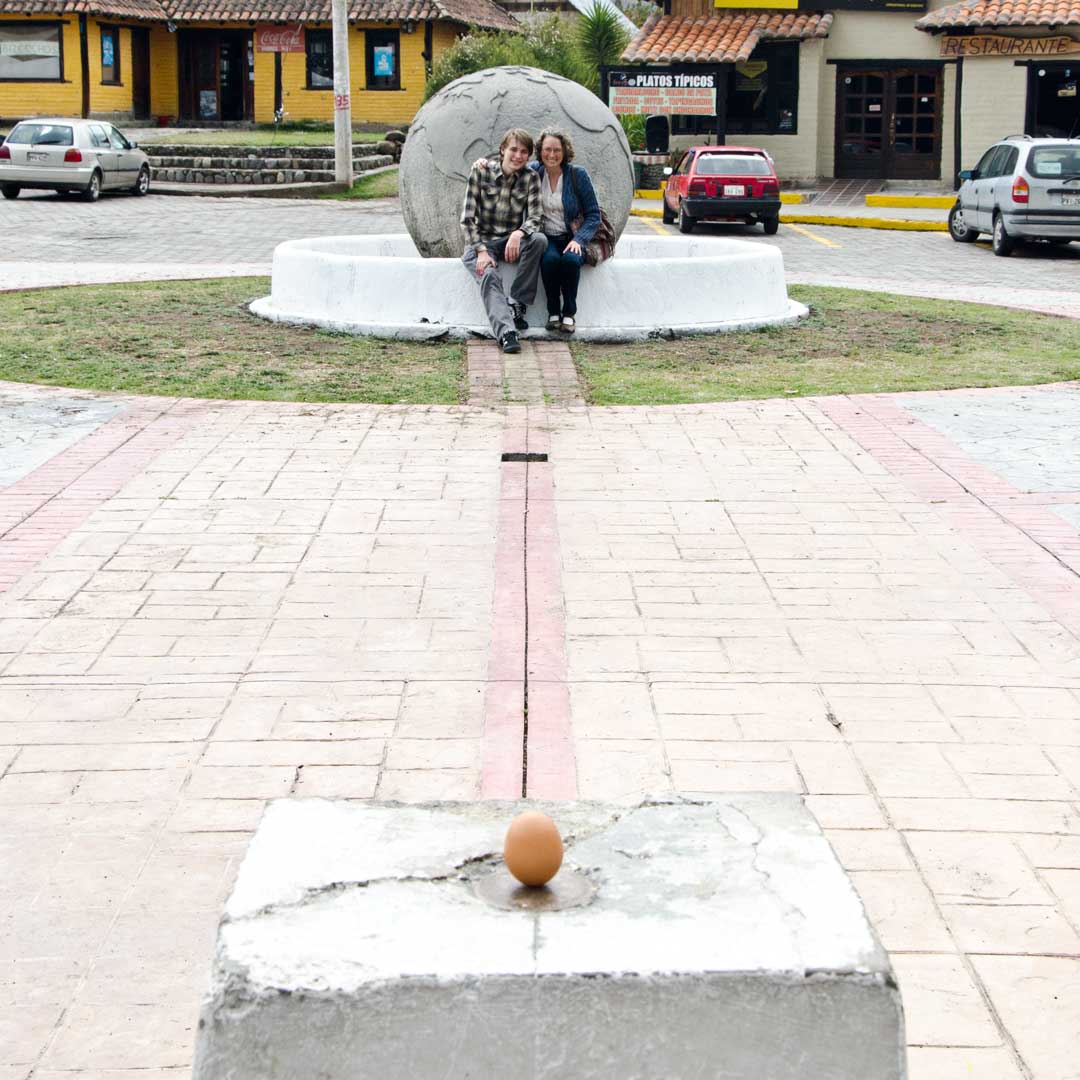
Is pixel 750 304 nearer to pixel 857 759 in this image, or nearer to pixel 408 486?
pixel 408 486

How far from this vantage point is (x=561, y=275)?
11.9 metres

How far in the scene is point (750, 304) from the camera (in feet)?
42.4

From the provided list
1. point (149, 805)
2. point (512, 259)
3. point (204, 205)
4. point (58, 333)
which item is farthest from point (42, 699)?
point (204, 205)

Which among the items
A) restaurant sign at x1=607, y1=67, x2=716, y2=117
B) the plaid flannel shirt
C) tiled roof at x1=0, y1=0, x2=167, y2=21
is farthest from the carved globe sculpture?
tiled roof at x1=0, y1=0, x2=167, y2=21

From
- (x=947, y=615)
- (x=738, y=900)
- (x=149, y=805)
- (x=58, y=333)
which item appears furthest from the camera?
(x=58, y=333)

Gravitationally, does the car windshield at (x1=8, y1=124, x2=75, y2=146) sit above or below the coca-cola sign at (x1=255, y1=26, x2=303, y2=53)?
below

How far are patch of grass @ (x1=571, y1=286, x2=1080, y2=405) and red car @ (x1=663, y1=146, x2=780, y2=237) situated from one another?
1081cm

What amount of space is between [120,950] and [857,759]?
205 cm

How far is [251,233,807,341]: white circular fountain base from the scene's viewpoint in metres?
12.1

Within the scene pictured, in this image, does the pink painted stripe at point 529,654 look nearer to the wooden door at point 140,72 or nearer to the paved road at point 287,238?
the paved road at point 287,238

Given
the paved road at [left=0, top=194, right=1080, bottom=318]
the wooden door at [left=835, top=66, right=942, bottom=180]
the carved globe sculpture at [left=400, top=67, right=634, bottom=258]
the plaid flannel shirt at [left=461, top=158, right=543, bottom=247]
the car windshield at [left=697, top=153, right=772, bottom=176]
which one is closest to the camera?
the plaid flannel shirt at [left=461, top=158, right=543, bottom=247]

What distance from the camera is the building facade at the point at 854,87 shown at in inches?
1277

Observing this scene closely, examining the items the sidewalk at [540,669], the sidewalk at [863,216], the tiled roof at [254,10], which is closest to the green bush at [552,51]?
the tiled roof at [254,10]

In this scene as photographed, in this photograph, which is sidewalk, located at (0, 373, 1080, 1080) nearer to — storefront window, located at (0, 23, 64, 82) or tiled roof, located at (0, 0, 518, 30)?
tiled roof, located at (0, 0, 518, 30)
